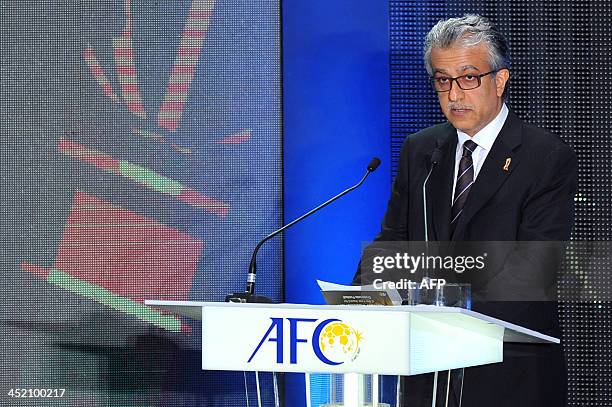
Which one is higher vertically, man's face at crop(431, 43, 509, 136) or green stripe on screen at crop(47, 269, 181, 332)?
man's face at crop(431, 43, 509, 136)

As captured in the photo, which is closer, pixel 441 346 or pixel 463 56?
pixel 441 346

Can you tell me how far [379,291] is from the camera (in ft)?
8.71

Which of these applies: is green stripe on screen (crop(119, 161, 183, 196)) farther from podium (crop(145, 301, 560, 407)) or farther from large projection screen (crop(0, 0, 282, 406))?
podium (crop(145, 301, 560, 407))

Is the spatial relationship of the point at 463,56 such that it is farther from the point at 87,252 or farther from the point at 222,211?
the point at 87,252

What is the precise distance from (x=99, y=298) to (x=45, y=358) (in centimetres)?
42

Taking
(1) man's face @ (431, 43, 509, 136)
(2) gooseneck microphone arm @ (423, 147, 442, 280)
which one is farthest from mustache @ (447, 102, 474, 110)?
(2) gooseneck microphone arm @ (423, 147, 442, 280)

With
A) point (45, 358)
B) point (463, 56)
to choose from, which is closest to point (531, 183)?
point (463, 56)

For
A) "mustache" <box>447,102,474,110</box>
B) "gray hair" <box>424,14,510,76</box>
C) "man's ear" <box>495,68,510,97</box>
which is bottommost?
"mustache" <box>447,102,474,110</box>

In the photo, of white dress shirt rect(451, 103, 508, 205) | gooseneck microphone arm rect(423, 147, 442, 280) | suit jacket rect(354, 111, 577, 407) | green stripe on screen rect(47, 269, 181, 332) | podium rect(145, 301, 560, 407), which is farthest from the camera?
green stripe on screen rect(47, 269, 181, 332)

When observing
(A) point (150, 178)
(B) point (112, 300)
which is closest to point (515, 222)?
(A) point (150, 178)

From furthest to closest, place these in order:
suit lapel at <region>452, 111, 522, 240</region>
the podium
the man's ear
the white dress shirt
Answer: the man's ear → the white dress shirt → suit lapel at <region>452, 111, 522, 240</region> → the podium

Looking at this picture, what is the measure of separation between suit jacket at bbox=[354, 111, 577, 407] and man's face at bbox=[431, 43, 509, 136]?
0.10 meters

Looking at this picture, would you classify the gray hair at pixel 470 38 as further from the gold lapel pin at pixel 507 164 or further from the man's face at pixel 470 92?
the gold lapel pin at pixel 507 164

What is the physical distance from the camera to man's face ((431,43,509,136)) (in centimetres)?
389
